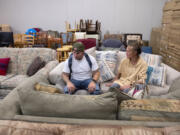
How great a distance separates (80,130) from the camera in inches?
35.6

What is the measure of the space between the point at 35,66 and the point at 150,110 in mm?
2191

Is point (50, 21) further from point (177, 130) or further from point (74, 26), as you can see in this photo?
point (177, 130)

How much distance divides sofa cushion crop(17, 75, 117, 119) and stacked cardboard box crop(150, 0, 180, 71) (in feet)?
9.31

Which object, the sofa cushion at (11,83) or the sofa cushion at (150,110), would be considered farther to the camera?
the sofa cushion at (11,83)

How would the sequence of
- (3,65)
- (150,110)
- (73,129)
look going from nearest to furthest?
1. (73,129)
2. (150,110)
3. (3,65)

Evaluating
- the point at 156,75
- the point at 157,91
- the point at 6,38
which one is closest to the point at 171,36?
the point at 156,75

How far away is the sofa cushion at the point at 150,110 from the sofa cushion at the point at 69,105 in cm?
9

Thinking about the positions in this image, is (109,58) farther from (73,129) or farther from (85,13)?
(85,13)

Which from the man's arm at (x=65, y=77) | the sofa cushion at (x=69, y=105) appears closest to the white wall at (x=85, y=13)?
the man's arm at (x=65, y=77)

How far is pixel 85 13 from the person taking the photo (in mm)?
6000

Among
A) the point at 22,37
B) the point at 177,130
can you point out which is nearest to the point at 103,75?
the point at 177,130

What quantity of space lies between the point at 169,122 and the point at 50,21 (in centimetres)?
600

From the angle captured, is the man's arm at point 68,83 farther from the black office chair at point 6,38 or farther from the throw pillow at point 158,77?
the black office chair at point 6,38

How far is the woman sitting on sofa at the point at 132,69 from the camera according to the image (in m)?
2.10
